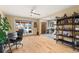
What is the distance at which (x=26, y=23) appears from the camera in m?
2.37

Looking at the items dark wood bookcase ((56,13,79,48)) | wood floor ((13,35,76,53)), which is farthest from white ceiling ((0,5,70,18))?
wood floor ((13,35,76,53))

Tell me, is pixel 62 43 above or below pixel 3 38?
below

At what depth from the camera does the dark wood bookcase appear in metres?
2.17

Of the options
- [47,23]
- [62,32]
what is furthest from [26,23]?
[62,32]

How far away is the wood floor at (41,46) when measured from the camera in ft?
7.20

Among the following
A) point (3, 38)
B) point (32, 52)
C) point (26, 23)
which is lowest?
point (32, 52)

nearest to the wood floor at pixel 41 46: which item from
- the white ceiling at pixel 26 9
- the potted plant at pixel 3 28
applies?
the potted plant at pixel 3 28

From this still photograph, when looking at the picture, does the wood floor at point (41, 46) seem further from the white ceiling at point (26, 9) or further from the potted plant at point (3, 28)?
the white ceiling at point (26, 9)

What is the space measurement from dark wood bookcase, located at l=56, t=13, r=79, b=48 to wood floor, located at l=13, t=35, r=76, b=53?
161 millimetres

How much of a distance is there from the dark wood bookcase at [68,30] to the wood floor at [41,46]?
16cm

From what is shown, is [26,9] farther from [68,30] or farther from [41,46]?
[68,30]

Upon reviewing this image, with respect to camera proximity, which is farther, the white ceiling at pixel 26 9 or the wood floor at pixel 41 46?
the wood floor at pixel 41 46
